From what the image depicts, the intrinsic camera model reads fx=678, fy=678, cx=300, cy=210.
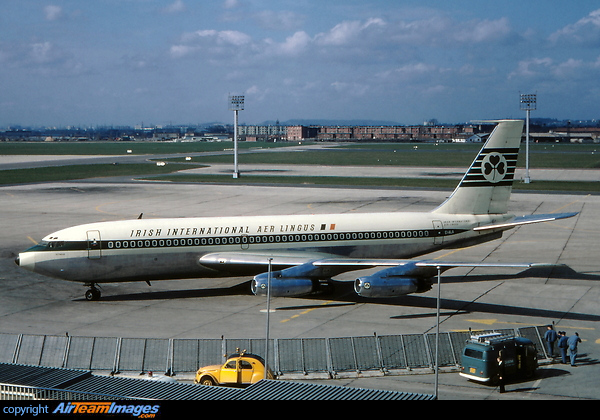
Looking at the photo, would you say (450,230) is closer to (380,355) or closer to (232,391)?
(380,355)

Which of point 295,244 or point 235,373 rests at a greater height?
point 295,244

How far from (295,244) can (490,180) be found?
45.2 feet

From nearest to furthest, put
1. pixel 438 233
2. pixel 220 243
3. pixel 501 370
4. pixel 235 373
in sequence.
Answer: pixel 235 373, pixel 501 370, pixel 220 243, pixel 438 233

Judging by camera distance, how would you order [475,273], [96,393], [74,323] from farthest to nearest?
1. [475,273]
2. [74,323]
3. [96,393]

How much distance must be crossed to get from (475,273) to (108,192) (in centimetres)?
6697

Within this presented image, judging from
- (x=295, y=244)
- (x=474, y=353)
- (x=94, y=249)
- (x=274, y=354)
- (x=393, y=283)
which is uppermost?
(x=295, y=244)

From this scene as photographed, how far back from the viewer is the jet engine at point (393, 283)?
35781mm

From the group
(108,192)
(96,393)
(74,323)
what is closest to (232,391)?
(96,393)

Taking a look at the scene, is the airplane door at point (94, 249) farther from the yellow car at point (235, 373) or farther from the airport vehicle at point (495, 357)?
the airport vehicle at point (495, 357)

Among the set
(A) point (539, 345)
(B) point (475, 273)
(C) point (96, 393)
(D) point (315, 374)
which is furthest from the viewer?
(B) point (475, 273)

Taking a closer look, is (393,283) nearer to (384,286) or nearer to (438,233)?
(384,286)

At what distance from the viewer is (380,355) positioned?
2791 cm

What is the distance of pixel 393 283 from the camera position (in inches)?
1425

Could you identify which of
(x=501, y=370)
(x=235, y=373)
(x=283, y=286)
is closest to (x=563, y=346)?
(x=501, y=370)
